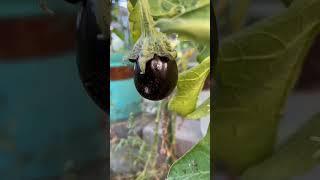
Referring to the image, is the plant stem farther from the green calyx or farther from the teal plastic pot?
the green calyx

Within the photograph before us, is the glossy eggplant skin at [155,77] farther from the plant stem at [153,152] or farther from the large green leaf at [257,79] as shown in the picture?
the plant stem at [153,152]

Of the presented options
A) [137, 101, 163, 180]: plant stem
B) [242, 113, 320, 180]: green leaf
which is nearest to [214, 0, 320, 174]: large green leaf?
[242, 113, 320, 180]: green leaf

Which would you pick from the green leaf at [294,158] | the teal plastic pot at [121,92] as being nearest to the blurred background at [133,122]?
the teal plastic pot at [121,92]

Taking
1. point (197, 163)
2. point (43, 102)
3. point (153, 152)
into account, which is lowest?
point (153, 152)

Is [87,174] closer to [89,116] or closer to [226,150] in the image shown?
[89,116]

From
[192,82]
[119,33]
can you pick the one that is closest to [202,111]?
[192,82]

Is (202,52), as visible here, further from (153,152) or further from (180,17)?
(153,152)

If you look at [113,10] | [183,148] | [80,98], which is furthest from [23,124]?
[183,148]
